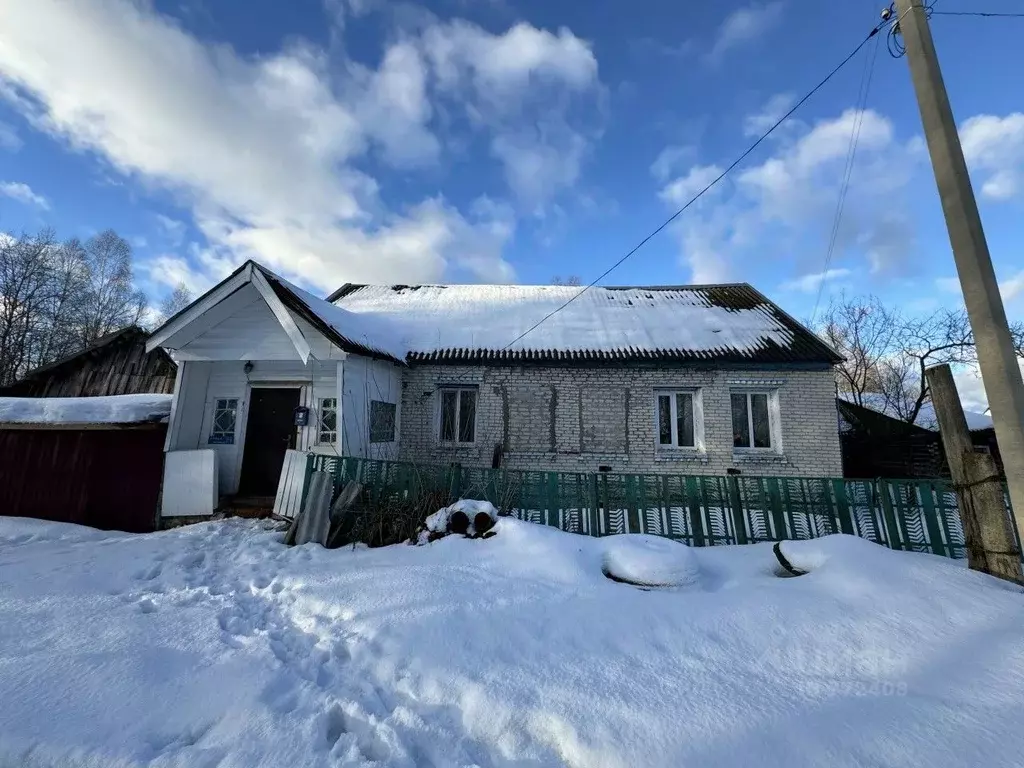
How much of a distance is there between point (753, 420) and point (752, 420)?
0.03m

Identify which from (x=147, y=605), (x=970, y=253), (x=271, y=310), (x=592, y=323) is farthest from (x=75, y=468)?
(x=970, y=253)

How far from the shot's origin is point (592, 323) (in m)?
11.0

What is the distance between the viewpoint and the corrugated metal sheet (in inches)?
284

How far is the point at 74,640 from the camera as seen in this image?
3160 millimetres

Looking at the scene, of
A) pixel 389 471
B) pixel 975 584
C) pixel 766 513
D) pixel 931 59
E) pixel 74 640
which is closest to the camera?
pixel 74 640

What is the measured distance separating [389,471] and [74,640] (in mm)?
3458

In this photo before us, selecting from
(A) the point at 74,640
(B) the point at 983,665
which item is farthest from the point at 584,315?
(A) the point at 74,640

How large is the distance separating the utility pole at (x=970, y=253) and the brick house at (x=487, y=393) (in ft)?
18.3

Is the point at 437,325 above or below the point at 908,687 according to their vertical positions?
above

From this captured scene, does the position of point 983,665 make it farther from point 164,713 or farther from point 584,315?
point 584,315

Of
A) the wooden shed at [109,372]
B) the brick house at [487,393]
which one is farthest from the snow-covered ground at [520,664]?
the wooden shed at [109,372]

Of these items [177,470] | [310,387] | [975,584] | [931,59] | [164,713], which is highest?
[931,59]

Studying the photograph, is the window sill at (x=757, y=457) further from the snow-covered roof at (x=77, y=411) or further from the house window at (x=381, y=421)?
the snow-covered roof at (x=77, y=411)

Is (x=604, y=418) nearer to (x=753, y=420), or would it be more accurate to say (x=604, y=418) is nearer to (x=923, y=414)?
(x=753, y=420)
